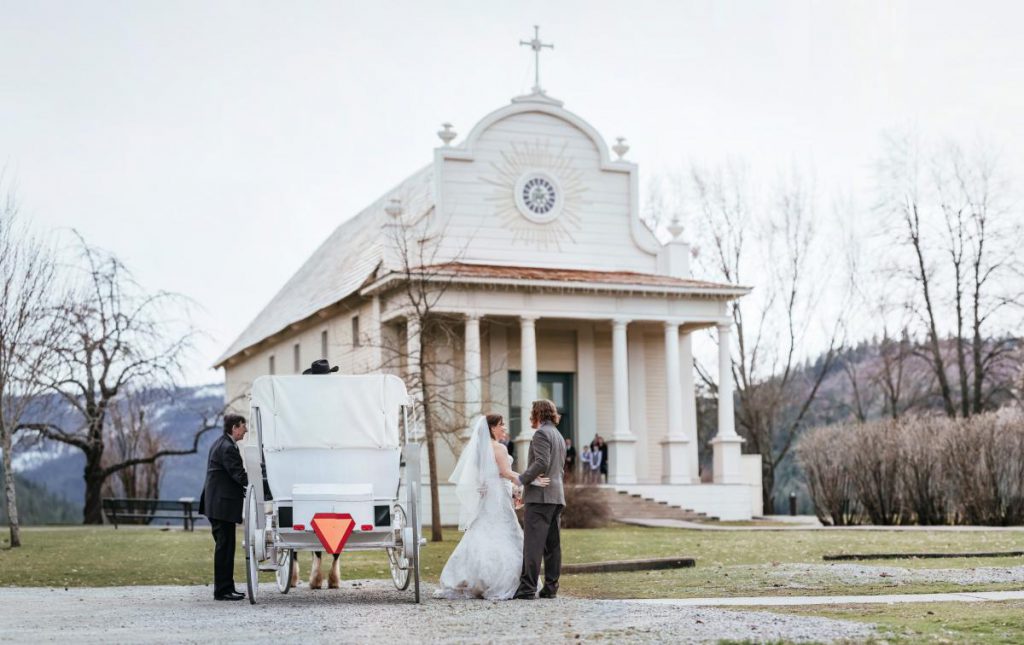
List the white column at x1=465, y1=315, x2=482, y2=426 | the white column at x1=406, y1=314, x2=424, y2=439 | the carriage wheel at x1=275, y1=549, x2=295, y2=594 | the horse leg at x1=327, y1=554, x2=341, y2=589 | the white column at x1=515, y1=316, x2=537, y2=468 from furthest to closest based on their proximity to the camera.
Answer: the white column at x1=515, y1=316, x2=537, y2=468 → the white column at x1=465, y1=315, x2=482, y2=426 → the white column at x1=406, y1=314, x2=424, y2=439 → the horse leg at x1=327, y1=554, x2=341, y2=589 → the carriage wheel at x1=275, y1=549, x2=295, y2=594

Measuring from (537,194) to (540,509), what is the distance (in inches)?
1037

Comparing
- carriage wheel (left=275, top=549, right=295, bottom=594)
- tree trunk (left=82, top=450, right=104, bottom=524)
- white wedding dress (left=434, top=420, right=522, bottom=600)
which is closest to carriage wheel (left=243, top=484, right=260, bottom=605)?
carriage wheel (left=275, top=549, right=295, bottom=594)

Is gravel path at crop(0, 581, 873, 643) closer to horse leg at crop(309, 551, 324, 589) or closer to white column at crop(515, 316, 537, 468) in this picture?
horse leg at crop(309, 551, 324, 589)

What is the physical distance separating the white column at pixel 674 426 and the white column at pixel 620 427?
1.15 meters

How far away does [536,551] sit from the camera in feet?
44.4

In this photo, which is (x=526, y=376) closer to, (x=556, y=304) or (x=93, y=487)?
(x=556, y=304)

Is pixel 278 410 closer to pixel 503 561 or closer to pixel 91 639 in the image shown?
pixel 503 561

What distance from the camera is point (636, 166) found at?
133 feet

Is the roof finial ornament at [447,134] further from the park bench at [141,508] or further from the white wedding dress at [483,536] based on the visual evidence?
the white wedding dress at [483,536]

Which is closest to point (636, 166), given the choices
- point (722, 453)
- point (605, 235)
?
point (605, 235)

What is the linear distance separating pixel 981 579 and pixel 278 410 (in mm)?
7709

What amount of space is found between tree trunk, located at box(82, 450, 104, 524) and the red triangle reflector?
3425 cm

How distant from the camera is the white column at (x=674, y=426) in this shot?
38094 mm

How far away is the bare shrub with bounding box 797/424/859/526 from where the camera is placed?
106ft
